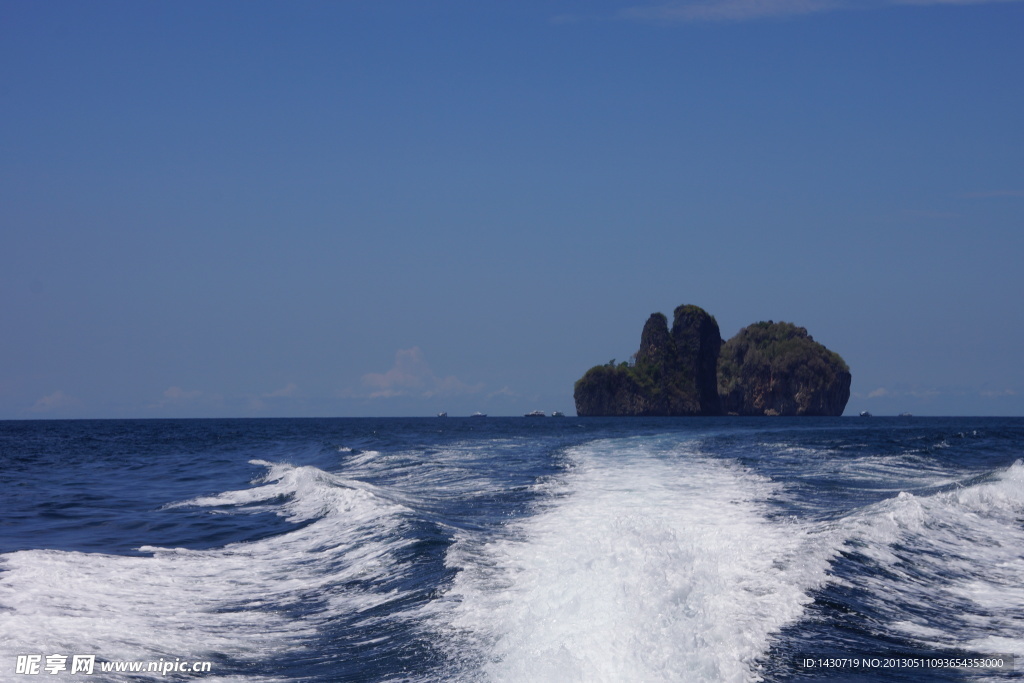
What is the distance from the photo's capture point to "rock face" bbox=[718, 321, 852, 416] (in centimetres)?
15338

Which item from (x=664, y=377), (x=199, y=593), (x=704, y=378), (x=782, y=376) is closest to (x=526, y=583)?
(x=199, y=593)

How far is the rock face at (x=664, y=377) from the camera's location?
154375 millimetres

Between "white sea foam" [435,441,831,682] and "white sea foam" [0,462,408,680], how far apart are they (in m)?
1.78

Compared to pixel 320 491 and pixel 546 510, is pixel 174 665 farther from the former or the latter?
pixel 320 491

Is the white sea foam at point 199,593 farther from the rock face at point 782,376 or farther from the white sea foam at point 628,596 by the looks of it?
the rock face at point 782,376

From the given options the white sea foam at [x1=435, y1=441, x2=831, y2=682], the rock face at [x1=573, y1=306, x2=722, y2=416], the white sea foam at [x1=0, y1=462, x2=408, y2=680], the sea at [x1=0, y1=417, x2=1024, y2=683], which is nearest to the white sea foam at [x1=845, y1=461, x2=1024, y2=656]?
the sea at [x1=0, y1=417, x2=1024, y2=683]

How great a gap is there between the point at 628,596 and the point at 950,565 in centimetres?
651

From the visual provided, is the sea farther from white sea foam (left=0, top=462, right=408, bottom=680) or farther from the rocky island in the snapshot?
the rocky island

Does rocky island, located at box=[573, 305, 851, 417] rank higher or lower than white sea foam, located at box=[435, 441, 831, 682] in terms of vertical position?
higher

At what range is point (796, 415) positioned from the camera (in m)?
156

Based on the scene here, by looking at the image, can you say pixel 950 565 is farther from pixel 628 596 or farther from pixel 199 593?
pixel 199 593

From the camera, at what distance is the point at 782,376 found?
156 meters

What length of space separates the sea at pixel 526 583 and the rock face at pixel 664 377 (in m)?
134

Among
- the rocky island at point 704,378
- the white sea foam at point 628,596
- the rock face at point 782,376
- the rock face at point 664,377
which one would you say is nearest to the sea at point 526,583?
the white sea foam at point 628,596
